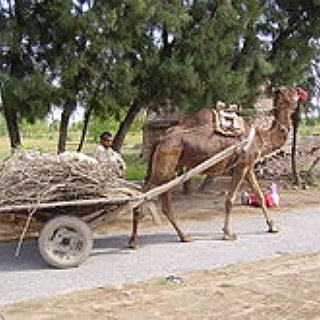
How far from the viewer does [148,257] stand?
9695mm

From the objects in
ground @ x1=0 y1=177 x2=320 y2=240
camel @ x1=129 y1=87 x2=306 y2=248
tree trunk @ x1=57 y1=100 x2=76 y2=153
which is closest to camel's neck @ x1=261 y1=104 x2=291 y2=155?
camel @ x1=129 y1=87 x2=306 y2=248

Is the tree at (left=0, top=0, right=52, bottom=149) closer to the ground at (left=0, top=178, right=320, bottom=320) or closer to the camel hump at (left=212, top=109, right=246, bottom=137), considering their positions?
the camel hump at (left=212, top=109, right=246, bottom=137)

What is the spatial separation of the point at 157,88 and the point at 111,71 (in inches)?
53.8

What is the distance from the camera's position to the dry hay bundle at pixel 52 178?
8.98 meters

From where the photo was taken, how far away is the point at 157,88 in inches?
490

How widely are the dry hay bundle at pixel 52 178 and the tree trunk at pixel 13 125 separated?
2.81 metres

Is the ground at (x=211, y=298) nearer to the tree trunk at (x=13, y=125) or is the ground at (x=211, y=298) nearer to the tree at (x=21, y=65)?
the tree at (x=21, y=65)

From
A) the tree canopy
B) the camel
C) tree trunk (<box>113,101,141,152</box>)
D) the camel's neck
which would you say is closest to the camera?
the camel

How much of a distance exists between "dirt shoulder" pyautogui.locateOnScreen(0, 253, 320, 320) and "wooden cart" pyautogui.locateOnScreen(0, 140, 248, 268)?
1283mm

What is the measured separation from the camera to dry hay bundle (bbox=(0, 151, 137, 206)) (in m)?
8.98

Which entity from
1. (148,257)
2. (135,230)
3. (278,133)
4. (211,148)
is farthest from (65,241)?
(278,133)

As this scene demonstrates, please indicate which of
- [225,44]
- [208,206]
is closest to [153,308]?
[225,44]

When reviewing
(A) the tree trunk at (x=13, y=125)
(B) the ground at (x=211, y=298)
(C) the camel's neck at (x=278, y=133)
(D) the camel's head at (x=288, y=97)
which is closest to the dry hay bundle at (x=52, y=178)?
(B) the ground at (x=211, y=298)

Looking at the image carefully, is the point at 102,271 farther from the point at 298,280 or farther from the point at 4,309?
the point at 298,280
